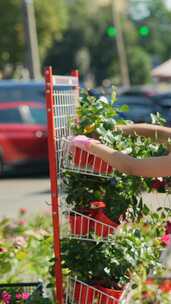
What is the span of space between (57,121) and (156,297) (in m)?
1.50

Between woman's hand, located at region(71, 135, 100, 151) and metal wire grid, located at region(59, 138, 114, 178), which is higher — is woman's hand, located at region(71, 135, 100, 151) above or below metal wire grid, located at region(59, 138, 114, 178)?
above

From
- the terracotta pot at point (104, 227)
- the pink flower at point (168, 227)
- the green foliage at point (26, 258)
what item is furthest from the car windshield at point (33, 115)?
the terracotta pot at point (104, 227)

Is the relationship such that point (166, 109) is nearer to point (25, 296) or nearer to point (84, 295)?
point (25, 296)

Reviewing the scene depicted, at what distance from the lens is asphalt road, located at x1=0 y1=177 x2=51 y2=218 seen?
39.4ft

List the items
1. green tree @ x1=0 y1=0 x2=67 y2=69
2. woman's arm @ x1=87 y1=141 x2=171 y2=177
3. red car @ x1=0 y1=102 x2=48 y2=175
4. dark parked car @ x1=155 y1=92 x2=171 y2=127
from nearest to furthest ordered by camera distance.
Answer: woman's arm @ x1=87 y1=141 x2=171 y2=177, dark parked car @ x1=155 y1=92 x2=171 y2=127, red car @ x1=0 y1=102 x2=48 y2=175, green tree @ x1=0 y1=0 x2=67 y2=69

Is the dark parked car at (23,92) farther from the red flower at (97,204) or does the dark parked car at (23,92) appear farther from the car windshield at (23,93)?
the red flower at (97,204)

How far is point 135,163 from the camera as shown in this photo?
13.1ft

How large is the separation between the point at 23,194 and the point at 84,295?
32.3 feet

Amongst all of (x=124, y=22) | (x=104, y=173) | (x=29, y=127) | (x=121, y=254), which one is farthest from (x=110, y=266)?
(x=124, y=22)

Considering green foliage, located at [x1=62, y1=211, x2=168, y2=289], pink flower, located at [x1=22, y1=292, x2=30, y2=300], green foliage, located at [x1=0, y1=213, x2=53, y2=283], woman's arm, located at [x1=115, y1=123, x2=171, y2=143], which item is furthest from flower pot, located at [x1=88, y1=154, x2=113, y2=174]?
green foliage, located at [x1=0, y1=213, x2=53, y2=283]

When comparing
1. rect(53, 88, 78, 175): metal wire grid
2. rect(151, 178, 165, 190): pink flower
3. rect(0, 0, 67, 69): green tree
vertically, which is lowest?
rect(151, 178, 165, 190): pink flower

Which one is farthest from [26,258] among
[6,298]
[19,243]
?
[6,298]

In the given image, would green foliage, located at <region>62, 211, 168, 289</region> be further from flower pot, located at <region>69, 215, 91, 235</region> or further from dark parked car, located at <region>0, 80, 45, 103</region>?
dark parked car, located at <region>0, 80, 45, 103</region>

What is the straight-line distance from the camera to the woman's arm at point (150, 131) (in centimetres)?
457
